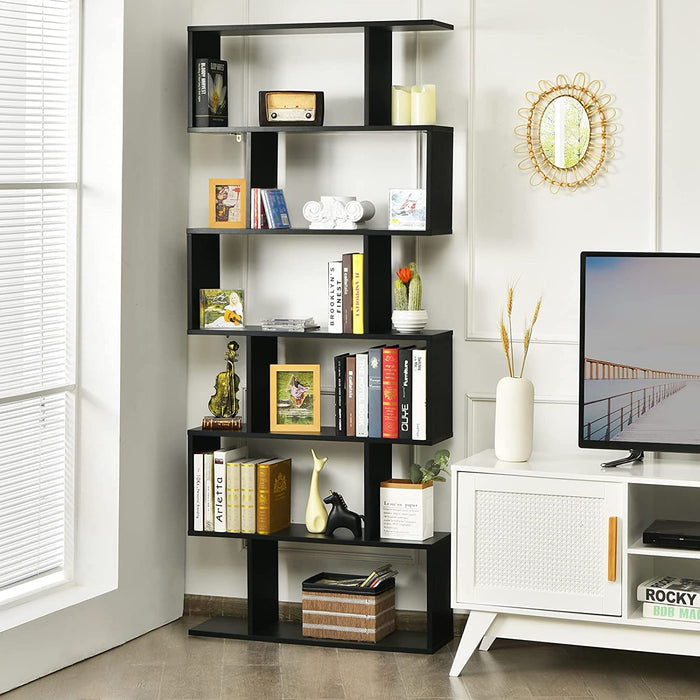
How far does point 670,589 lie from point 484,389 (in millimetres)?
998

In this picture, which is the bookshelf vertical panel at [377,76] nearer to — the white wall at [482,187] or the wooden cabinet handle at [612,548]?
the white wall at [482,187]

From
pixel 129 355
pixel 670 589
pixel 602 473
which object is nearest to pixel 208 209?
pixel 129 355

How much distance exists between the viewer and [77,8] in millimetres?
3900

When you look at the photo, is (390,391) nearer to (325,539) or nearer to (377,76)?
(325,539)

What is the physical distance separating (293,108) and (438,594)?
1.81 meters

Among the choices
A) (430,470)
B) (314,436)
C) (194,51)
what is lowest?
(430,470)

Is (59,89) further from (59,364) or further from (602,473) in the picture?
(602,473)

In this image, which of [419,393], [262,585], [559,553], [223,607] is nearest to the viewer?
[559,553]

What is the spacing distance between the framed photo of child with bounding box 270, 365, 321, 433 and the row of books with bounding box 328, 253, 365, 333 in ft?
0.65

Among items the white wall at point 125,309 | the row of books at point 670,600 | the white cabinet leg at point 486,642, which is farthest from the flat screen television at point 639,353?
the white wall at point 125,309

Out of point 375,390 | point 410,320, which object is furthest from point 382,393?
point 410,320

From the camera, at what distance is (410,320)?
157 inches

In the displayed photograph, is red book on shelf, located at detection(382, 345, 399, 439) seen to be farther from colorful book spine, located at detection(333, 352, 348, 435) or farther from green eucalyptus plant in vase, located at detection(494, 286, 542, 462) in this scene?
green eucalyptus plant in vase, located at detection(494, 286, 542, 462)

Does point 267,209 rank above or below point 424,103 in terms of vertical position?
below
